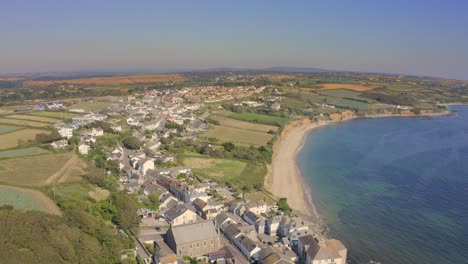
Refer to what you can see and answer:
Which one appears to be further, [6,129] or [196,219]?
[6,129]

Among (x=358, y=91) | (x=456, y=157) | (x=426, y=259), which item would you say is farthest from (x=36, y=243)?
(x=358, y=91)

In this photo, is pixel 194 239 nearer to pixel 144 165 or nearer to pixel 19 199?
pixel 19 199

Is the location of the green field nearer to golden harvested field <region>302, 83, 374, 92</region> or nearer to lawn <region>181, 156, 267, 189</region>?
lawn <region>181, 156, 267, 189</region>

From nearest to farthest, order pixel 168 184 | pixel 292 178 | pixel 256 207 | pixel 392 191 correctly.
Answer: pixel 256 207 → pixel 168 184 → pixel 392 191 → pixel 292 178

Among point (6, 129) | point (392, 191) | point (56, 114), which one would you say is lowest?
point (392, 191)

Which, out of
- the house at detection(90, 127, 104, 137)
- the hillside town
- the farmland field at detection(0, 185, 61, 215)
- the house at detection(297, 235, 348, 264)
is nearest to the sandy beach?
the hillside town

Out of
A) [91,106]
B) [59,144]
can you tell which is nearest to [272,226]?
[59,144]
